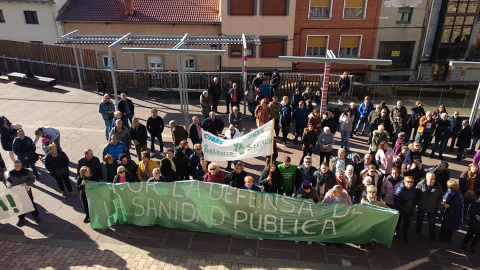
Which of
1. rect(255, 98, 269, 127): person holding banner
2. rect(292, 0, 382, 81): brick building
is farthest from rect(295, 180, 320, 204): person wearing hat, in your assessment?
rect(292, 0, 382, 81): brick building

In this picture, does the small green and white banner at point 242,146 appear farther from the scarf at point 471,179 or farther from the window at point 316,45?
the window at point 316,45

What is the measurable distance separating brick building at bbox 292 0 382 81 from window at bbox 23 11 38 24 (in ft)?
60.5

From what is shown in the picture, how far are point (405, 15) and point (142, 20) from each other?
17.7m

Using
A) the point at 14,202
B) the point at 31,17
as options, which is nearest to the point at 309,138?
A: the point at 14,202

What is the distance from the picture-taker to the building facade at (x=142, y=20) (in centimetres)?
2427

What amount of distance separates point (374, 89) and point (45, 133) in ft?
39.6

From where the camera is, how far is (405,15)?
82.3 ft

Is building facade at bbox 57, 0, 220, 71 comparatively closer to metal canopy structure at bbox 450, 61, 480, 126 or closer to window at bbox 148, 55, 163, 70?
window at bbox 148, 55, 163, 70

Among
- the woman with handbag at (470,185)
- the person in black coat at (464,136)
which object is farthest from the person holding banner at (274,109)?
the woman with handbag at (470,185)

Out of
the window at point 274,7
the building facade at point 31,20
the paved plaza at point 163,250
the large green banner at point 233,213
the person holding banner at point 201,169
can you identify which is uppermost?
the window at point 274,7

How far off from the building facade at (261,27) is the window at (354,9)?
3658 mm

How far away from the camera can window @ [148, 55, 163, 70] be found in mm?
25700

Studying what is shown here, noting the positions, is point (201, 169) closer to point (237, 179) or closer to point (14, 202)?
point (237, 179)

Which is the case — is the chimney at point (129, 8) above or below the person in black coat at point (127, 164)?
above
